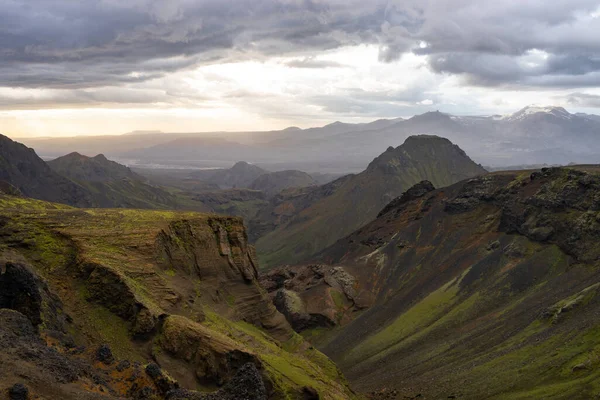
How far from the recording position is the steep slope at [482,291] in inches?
2579

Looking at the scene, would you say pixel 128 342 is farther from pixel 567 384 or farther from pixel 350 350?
pixel 350 350

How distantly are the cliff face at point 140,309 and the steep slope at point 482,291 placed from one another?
19.6 metres

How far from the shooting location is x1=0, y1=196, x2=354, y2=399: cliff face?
32.8 metres

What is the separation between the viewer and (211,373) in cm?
4309

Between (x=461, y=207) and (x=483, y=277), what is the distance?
35.8 m

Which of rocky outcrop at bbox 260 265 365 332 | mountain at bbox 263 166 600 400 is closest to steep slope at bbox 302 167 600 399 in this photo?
mountain at bbox 263 166 600 400

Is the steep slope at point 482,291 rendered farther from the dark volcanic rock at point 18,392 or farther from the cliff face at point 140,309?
the dark volcanic rock at point 18,392

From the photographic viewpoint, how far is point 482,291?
102 metres

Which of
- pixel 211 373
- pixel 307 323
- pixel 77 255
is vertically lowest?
pixel 307 323

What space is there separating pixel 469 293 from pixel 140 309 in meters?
77.0

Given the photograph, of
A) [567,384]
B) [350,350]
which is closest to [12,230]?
[567,384]

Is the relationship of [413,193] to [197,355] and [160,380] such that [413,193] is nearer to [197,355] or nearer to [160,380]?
[197,355]

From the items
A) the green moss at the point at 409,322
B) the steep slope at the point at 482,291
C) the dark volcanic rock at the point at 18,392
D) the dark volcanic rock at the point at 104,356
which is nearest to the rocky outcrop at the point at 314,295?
the steep slope at the point at 482,291

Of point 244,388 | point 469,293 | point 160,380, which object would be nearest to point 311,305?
point 469,293
